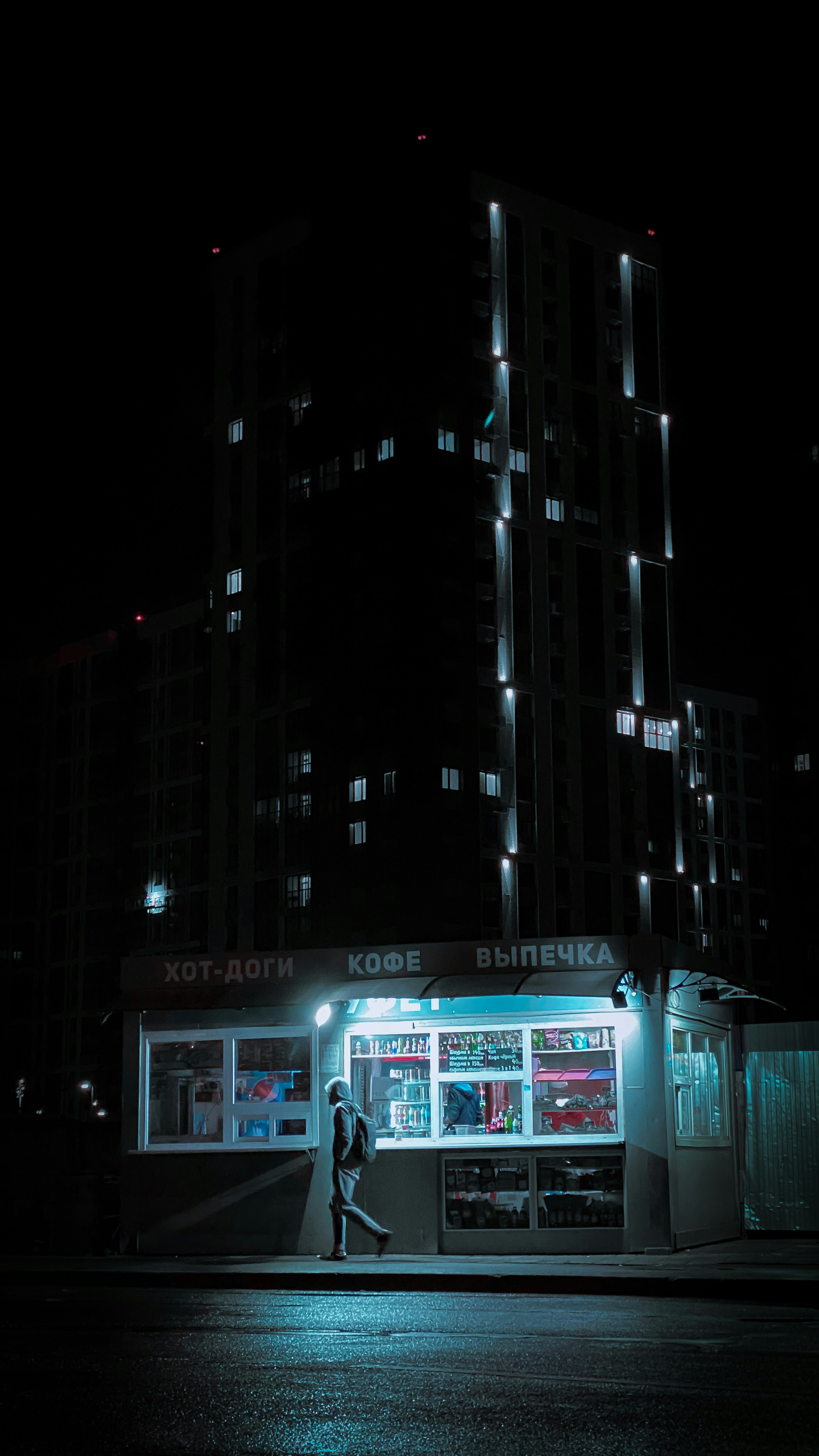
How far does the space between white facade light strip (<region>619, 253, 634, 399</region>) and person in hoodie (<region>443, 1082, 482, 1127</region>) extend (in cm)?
7309

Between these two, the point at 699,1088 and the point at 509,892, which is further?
the point at 509,892

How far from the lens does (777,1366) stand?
912cm

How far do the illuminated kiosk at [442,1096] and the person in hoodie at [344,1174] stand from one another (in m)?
1.44

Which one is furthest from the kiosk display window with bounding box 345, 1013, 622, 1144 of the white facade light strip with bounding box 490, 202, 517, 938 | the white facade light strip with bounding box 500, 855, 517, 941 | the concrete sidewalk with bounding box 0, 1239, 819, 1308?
the white facade light strip with bounding box 500, 855, 517, 941

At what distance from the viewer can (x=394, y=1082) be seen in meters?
20.1

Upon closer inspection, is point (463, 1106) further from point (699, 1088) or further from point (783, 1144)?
point (783, 1144)

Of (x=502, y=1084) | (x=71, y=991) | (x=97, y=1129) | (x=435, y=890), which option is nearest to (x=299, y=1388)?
(x=502, y=1084)

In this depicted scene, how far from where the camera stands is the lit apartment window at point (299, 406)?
287 feet

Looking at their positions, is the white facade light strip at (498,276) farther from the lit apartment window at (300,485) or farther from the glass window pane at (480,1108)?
the glass window pane at (480,1108)

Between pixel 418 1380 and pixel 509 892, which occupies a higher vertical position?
pixel 509 892

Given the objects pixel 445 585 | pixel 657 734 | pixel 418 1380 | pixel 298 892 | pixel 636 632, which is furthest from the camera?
pixel 636 632

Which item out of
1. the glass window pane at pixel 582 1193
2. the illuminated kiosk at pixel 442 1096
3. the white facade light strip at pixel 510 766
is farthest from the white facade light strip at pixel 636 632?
the glass window pane at pixel 582 1193

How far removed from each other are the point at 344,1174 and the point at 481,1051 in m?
2.66

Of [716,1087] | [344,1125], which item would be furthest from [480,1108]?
[716,1087]
